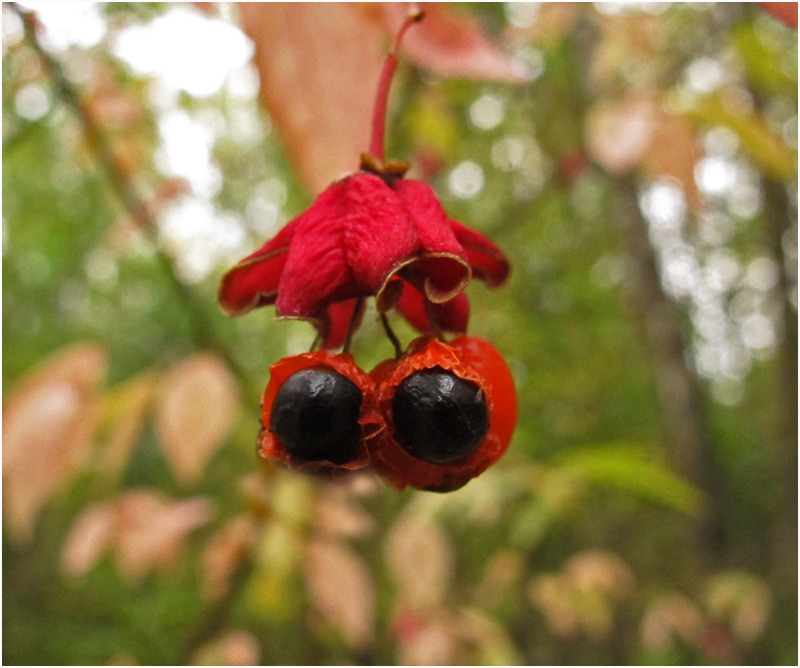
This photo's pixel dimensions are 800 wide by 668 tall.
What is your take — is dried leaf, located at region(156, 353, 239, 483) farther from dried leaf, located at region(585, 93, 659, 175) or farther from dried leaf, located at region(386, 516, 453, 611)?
dried leaf, located at region(585, 93, 659, 175)

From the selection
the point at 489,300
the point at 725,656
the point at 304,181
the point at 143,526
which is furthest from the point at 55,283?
the point at 304,181

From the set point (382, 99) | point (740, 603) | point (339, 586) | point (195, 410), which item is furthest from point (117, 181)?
point (740, 603)

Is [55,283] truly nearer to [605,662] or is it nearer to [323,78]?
[605,662]

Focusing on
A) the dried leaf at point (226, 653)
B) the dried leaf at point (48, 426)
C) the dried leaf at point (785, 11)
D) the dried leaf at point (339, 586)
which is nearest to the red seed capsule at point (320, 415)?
the dried leaf at point (785, 11)


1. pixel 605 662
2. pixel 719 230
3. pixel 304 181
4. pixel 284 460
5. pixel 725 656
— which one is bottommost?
pixel 605 662

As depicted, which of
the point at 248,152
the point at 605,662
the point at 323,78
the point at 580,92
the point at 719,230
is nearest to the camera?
the point at 323,78
